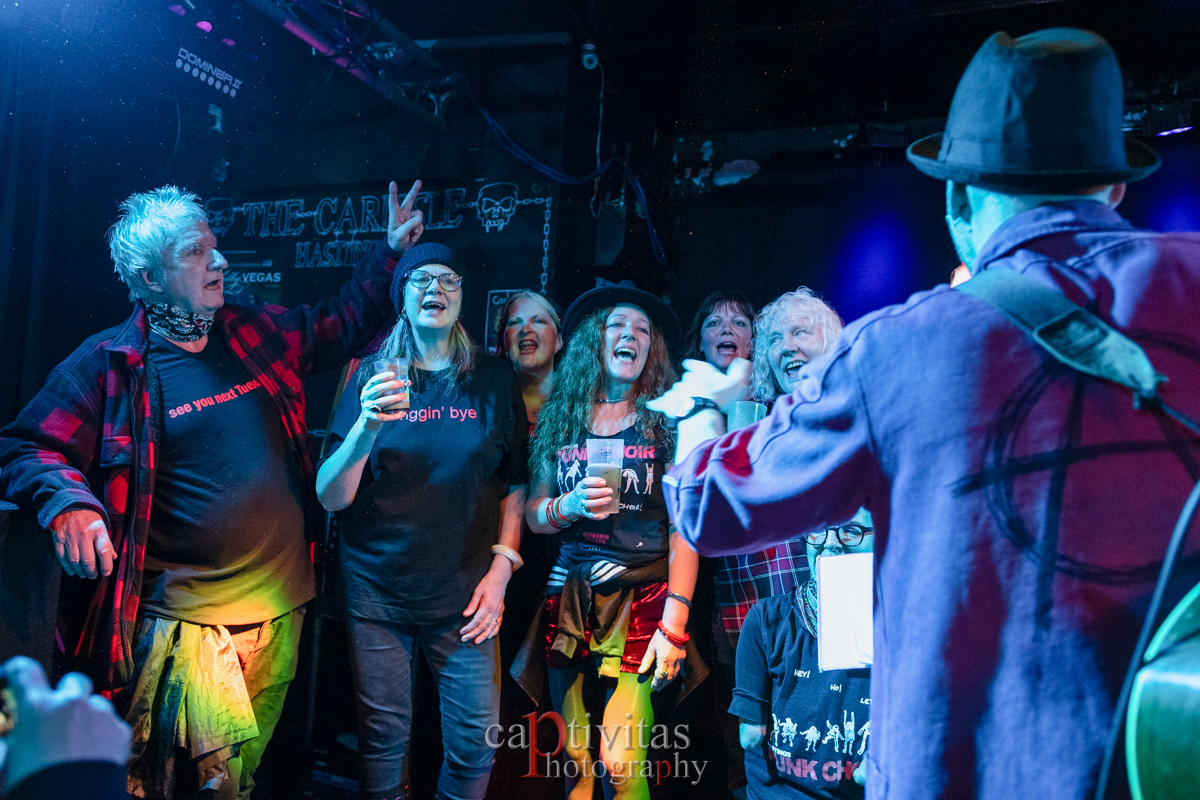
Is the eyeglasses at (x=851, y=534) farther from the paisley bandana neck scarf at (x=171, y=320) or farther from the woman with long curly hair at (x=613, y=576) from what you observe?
the paisley bandana neck scarf at (x=171, y=320)

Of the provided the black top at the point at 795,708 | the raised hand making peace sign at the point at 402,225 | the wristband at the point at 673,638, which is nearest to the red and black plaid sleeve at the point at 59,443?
the raised hand making peace sign at the point at 402,225

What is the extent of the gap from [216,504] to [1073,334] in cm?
257

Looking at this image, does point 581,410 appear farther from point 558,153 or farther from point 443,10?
point 443,10

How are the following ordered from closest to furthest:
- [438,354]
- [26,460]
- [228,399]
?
[26,460] → [228,399] → [438,354]

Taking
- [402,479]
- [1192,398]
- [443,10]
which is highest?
[443,10]

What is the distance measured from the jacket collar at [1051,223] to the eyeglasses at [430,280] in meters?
2.25

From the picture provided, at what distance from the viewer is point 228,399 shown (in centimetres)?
283

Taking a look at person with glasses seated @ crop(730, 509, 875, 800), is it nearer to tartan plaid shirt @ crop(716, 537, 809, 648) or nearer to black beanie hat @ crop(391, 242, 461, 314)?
tartan plaid shirt @ crop(716, 537, 809, 648)

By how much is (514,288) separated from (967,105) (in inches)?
139

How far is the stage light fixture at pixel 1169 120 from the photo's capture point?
13.1 feet

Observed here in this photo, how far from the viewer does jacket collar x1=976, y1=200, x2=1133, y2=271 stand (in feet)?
3.76

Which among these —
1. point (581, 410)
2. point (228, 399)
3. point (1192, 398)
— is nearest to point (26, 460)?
point (228, 399)

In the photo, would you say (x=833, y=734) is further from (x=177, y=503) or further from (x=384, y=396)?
(x=177, y=503)

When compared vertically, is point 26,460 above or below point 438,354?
below
